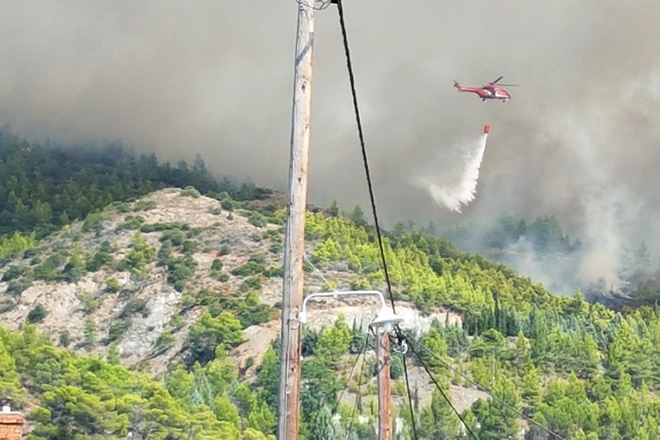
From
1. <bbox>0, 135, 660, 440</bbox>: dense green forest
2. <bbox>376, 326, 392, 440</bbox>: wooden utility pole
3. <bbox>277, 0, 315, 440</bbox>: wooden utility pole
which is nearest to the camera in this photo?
<bbox>277, 0, 315, 440</bbox>: wooden utility pole

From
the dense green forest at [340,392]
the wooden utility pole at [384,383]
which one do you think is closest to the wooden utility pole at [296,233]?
the wooden utility pole at [384,383]

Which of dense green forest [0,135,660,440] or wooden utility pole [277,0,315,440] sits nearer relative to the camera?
wooden utility pole [277,0,315,440]

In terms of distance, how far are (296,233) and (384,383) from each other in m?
9.51

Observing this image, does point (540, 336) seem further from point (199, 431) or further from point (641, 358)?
point (199, 431)

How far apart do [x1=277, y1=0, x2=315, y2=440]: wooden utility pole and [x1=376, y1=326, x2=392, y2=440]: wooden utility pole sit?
8.65 m

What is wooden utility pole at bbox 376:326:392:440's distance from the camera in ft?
77.4

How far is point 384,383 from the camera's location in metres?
23.9

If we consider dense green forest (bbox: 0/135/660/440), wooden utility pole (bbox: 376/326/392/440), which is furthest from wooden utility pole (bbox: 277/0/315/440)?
dense green forest (bbox: 0/135/660/440)

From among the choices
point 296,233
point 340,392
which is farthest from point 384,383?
point 340,392

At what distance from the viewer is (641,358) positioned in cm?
19575

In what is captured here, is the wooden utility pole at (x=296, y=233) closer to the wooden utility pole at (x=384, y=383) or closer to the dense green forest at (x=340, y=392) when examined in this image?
the wooden utility pole at (x=384, y=383)

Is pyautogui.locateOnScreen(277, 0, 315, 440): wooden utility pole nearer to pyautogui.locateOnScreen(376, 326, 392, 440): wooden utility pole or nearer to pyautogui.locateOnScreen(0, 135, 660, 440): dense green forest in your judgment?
pyautogui.locateOnScreen(376, 326, 392, 440): wooden utility pole

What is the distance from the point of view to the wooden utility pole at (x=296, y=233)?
14.6 meters

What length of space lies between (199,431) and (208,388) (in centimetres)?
4823
